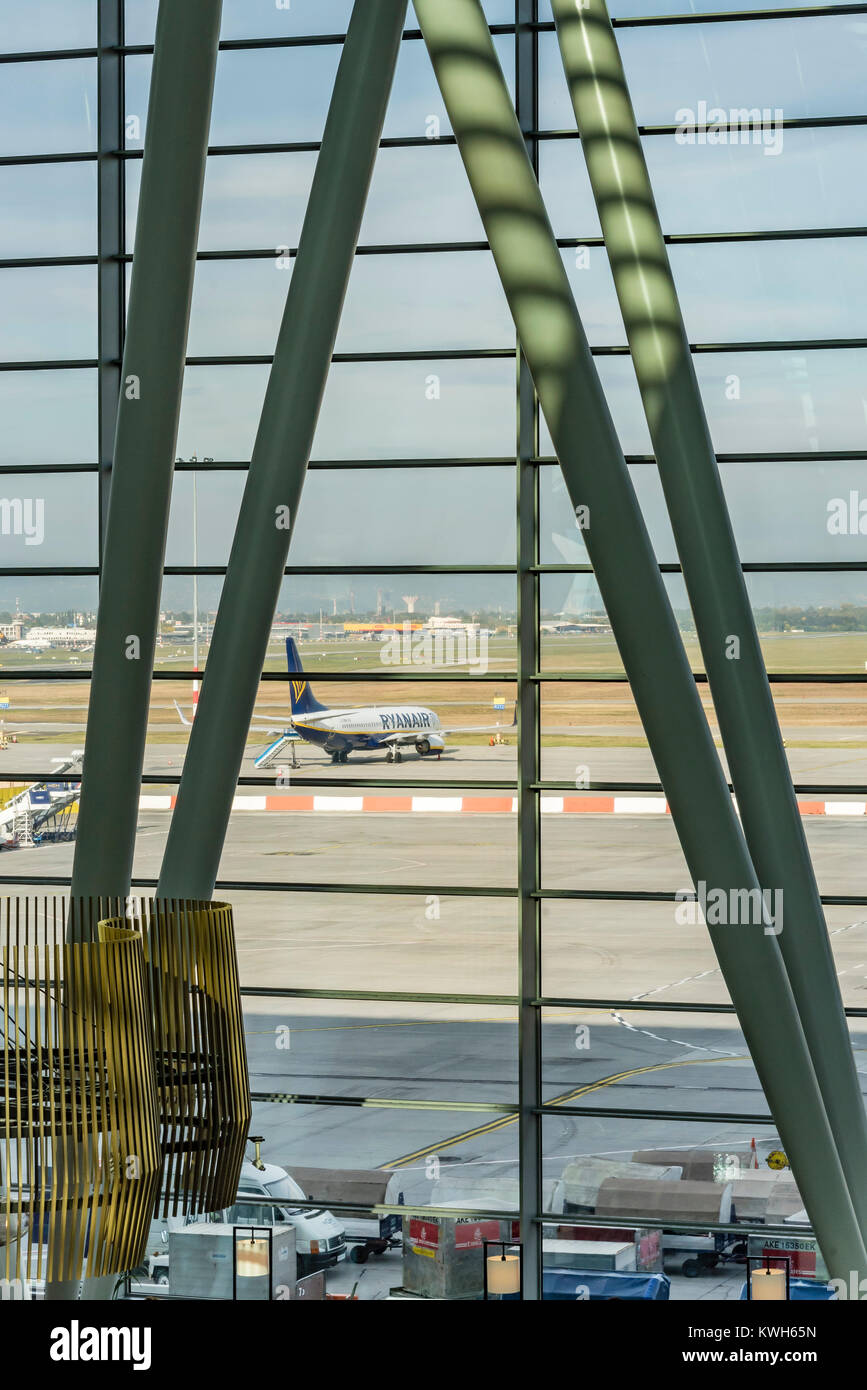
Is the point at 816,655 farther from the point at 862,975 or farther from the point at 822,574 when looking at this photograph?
the point at 862,975

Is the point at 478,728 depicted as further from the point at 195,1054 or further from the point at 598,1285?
the point at 195,1054

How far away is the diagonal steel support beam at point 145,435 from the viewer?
7.48 metres

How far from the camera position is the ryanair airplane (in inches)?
523

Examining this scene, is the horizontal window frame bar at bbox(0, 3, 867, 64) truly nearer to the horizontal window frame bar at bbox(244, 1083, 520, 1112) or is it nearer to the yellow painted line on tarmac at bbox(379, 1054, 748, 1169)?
the yellow painted line on tarmac at bbox(379, 1054, 748, 1169)

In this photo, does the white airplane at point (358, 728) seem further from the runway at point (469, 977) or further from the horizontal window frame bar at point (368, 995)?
the horizontal window frame bar at point (368, 995)

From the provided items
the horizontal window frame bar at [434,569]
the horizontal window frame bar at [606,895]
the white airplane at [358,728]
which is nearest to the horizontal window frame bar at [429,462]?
the horizontal window frame bar at [434,569]

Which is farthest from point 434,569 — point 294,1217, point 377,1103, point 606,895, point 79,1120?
point 79,1120

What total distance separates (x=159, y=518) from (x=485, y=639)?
5560 millimetres

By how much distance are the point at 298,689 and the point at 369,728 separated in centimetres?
80

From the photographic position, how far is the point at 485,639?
13.1m

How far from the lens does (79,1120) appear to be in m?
5.68

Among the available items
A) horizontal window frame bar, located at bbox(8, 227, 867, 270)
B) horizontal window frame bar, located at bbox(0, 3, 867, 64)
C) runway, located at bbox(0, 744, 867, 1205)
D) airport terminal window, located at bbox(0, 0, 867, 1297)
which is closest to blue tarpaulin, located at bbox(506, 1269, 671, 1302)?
airport terminal window, located at bbox(0, 0, 867, 1297)

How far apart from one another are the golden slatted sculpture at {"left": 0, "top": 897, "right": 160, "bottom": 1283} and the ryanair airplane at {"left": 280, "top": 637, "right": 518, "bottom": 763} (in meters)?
7.52
